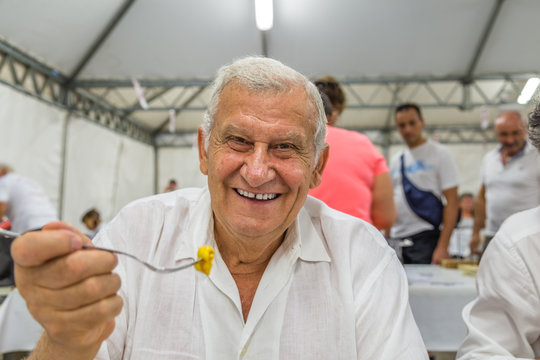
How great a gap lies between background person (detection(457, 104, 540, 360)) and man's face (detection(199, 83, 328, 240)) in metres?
0.65

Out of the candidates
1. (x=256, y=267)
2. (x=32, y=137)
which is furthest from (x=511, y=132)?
(x=32, y=137)

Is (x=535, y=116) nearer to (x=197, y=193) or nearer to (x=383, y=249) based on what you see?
(x=383, y=249)

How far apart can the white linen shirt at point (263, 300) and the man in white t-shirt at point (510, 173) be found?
247 cm

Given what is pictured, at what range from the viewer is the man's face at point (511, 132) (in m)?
3.37

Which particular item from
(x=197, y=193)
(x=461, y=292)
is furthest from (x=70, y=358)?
(x=461, y=292)

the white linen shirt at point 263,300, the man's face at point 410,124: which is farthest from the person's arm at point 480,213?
the white linen shirt at point 263,300

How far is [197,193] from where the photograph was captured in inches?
59.7

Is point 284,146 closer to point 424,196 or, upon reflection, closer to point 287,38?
point 424,196

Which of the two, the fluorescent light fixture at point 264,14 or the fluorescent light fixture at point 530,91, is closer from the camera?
the fluorescent light fixture at point 530,91

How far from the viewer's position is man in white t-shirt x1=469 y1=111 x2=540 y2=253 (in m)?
3.45

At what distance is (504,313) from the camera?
1.31m

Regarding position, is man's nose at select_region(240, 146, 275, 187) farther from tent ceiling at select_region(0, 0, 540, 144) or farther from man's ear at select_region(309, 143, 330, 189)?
tent ceiling at select_region(0, 0, 540, 144)

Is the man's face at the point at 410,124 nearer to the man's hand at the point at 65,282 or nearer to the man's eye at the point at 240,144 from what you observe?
the man's eye at the point at 240,144

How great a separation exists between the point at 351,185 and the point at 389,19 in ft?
16.0
